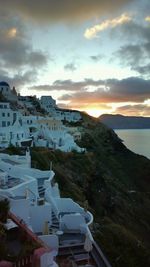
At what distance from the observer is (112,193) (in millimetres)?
42938

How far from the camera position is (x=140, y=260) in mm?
19781

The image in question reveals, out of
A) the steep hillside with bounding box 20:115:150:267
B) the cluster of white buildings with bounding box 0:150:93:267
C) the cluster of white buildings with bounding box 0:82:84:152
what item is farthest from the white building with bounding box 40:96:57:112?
the cluster of white buildings with bounding box 0:150:93:267

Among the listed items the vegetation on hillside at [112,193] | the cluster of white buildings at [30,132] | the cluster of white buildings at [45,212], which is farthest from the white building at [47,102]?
the cluster of white buildings at [45,212]

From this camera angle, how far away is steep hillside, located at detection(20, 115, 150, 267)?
64.8 feet

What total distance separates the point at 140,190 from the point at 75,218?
139 feet

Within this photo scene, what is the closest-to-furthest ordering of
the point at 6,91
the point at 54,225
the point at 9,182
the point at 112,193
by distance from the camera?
the point at 54,225
the point at 9,182
the point at 112,193
the point at 6,91

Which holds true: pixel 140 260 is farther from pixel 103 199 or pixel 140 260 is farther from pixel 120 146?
pixel 120 146

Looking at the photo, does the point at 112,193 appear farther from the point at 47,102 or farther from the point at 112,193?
the point at 47,102

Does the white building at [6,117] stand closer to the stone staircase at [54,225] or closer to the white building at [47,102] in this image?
the stone staircase at [54,225]

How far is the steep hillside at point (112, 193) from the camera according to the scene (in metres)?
19.8

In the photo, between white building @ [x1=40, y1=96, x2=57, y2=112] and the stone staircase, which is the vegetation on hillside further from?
white building @ [x1=40, y1=96, x2=57, y2=112]

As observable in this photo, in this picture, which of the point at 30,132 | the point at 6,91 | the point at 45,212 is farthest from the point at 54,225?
the point at 6,91

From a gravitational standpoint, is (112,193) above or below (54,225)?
below

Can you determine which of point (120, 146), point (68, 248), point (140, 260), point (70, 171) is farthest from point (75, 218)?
point (120, 146)
